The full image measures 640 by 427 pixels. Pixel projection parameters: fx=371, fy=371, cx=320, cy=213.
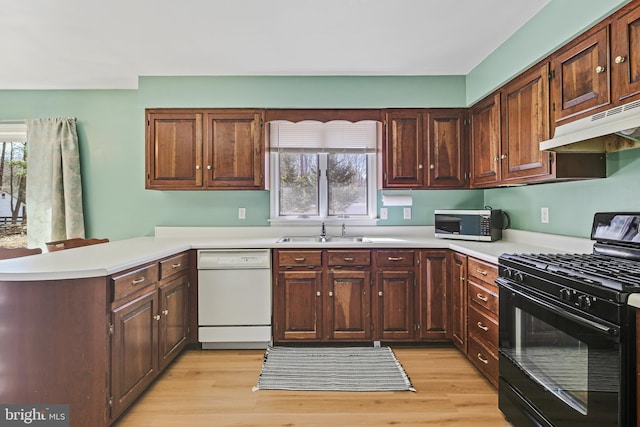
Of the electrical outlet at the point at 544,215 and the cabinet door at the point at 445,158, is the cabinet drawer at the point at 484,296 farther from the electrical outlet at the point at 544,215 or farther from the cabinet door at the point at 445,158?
the cabinet door at the point at 445,158

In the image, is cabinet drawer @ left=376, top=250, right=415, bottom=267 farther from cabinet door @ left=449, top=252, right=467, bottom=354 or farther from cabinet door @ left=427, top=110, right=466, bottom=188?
cabinet door @ left=427, top=110, right=466, bottom=188

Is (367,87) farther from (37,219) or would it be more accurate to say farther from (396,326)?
(37,219)

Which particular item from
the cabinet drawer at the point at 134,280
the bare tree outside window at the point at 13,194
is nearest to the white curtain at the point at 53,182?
the bare tree outside window at the point at 13,194

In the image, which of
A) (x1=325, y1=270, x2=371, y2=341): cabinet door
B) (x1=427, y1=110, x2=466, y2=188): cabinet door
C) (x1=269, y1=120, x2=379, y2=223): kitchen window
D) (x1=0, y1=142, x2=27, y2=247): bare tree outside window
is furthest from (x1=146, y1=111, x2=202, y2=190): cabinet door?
(x1=427, y1=110, x2=466, y2=188): cabinet door

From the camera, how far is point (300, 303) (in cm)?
303

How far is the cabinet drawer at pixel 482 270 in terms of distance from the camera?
229 centimetres

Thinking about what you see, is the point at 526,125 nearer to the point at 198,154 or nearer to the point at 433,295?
the point at 433,295

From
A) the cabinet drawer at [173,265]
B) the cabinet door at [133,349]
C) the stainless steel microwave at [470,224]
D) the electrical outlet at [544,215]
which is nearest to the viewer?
the cabinet door at [133,349]

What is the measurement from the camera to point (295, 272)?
303 centimetres

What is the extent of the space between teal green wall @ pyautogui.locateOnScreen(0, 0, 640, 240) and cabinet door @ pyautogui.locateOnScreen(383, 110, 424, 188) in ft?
0.58

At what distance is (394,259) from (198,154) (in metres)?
1.93

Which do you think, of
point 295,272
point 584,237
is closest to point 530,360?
point 584,237

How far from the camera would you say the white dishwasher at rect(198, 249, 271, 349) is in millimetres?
3004

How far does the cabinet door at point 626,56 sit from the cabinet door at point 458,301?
1391 mm
